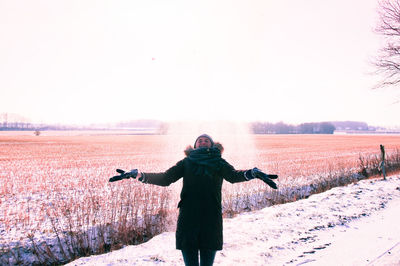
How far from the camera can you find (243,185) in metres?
11.7

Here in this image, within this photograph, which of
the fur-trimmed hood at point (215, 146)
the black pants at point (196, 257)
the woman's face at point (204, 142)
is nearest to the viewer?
the black pants at point (196, 257)

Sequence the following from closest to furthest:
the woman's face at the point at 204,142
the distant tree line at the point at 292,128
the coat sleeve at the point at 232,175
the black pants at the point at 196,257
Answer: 1. the black pants at the point at 196,257
2. the coat sleeve at the point at 232,175
3. the woman's face at the point at 204,142
4. the distant tree line at the point at 292,128

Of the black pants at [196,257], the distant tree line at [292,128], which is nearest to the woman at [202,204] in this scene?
the black pants at [196,257]

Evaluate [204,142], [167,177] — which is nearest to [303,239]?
[204,142]

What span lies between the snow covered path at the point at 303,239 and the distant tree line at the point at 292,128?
121 meters

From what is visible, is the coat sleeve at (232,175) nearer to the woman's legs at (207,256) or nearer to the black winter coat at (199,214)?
the black winter coat at (199,214)

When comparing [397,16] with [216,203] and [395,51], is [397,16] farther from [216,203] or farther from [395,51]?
[216,203]

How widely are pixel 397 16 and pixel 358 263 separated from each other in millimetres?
18680

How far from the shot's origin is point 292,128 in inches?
5669

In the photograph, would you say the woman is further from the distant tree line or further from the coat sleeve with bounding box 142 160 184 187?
the distant tree line

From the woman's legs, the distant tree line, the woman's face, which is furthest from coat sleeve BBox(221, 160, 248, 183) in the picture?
the distant tree line

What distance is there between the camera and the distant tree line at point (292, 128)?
132 m

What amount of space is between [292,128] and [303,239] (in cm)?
14603

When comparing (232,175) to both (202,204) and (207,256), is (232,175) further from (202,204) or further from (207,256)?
(207,256)
